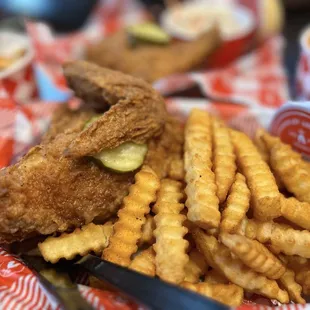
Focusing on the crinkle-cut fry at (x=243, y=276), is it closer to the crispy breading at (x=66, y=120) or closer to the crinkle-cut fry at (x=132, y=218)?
the crinkle-cut fry at (x=132, y=218)

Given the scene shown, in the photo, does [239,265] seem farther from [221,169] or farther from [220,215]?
[221,169]

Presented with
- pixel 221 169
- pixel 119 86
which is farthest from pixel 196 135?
pixel 119 86

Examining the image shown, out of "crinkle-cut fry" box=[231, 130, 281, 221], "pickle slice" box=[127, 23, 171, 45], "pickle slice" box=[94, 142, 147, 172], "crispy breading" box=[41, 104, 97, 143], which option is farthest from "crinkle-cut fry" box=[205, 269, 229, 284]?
"pickle slice" box=[127, 23, 171, 45]

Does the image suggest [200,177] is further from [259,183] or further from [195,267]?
[195,267]

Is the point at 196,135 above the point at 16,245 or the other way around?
above

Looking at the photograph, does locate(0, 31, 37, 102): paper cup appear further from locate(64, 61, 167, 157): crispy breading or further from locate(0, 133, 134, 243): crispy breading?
locate(0, 133, 134, 243): crispy breading
